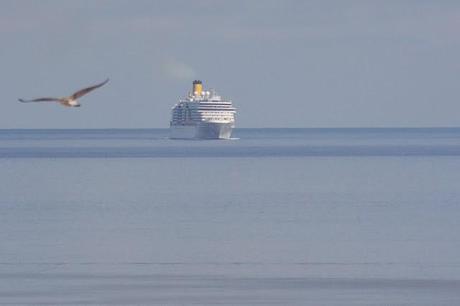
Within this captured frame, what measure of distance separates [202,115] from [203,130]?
5.63 meters

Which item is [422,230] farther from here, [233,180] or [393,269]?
[233,180]

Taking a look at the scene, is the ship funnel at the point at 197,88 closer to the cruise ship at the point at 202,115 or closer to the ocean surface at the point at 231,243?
the cruise ship at the point at 202,115

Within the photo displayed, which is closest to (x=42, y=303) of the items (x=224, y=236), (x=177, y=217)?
(x=224, y=236)

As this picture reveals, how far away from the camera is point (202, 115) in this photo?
144 m

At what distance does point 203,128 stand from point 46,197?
3673 inches

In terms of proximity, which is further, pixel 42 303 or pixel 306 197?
pixel 306 197

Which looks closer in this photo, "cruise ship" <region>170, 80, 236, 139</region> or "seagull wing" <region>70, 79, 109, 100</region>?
"seagull wing" <region>70, 79, 109, 100</region>

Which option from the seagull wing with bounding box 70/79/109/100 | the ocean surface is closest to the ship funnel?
the ocean surface

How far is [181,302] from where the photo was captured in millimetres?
23781

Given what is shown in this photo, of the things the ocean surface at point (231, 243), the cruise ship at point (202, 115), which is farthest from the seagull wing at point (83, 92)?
the cruise ship at point (202, 115)

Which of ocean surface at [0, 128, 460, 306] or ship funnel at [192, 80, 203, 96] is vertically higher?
ship funnel at [192, 80, 203, 96]

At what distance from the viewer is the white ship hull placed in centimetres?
14862

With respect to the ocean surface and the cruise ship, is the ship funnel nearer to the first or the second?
the cruise ship

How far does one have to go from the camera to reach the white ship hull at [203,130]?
149m
